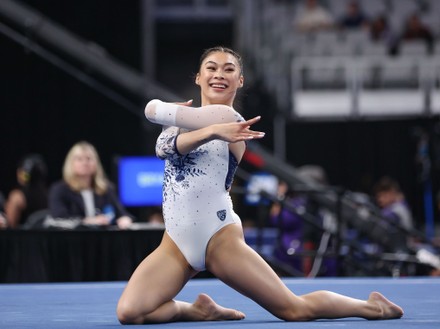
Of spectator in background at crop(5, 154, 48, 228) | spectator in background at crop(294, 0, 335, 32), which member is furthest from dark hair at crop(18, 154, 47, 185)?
spectator in background at crop(294, 0, 335, 32)

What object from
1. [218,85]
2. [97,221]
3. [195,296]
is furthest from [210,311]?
[97,221]

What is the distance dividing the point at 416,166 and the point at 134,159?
5.10m

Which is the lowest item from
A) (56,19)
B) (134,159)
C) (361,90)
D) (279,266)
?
(279,266)

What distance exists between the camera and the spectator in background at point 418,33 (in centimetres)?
1542

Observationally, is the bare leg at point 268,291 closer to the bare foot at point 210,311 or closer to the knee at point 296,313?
the knee at point 296,313

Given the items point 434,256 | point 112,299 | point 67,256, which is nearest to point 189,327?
point 112,299

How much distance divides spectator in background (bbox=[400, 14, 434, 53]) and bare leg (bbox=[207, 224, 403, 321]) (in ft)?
37.6

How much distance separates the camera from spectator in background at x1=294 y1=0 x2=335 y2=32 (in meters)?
15.6

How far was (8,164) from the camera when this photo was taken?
14.6m

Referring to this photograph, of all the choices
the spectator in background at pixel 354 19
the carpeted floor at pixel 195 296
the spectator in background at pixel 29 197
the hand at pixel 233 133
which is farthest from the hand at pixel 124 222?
the spectator in background at pixel 354 19

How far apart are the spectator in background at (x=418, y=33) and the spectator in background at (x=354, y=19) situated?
0.66 meters

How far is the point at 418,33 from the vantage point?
50.6ft

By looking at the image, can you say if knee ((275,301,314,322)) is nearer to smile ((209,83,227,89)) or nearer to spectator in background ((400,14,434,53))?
smile ((209,83,227,89))

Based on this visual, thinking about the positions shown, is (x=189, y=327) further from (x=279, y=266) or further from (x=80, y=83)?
(x=80, y=83)
